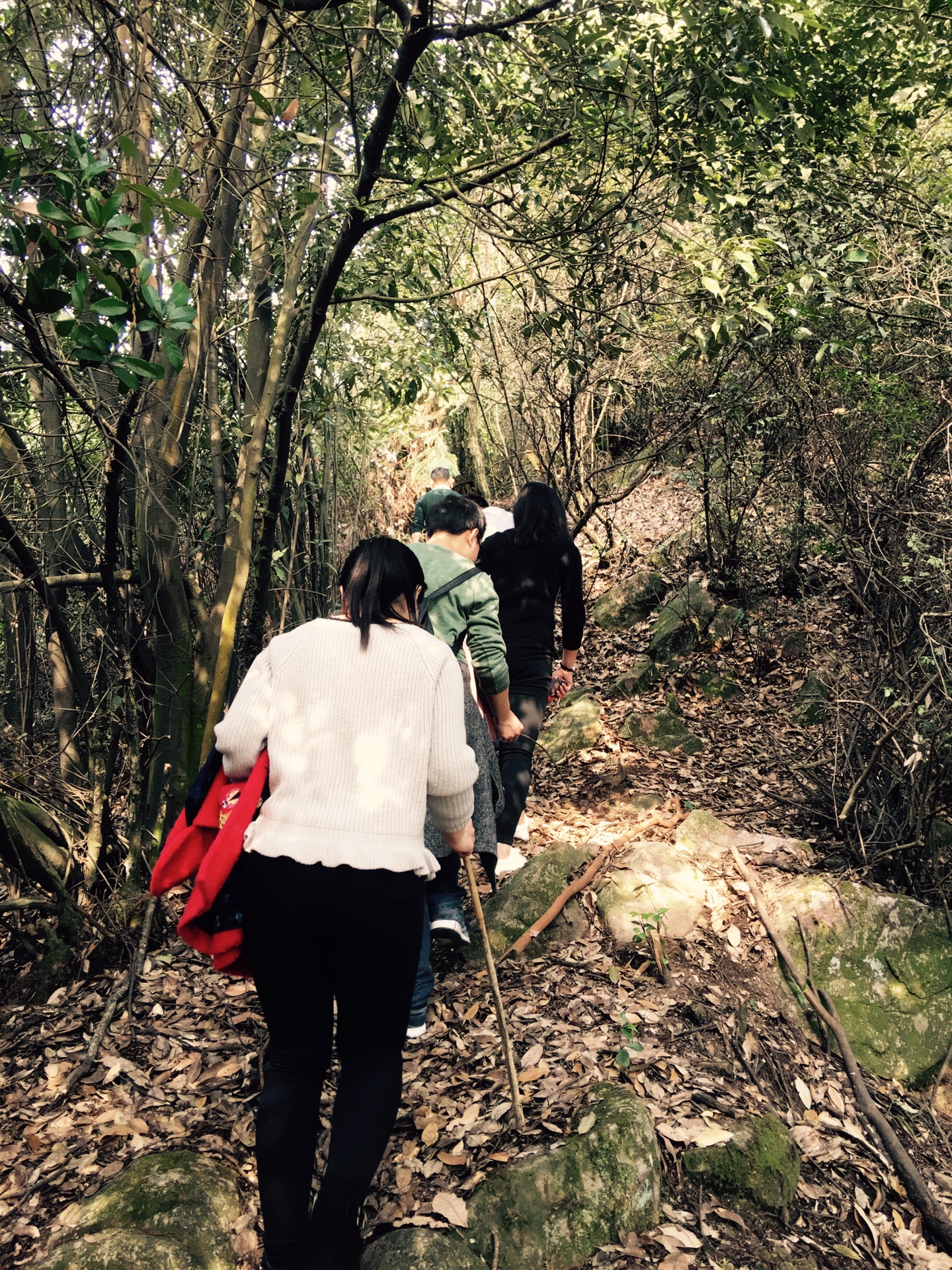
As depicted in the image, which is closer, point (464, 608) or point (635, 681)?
point (464, 608)

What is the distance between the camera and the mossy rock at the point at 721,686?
7930 millimetres

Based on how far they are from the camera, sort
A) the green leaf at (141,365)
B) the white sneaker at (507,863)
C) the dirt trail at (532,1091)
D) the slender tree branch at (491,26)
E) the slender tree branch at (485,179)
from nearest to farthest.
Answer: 1. the green leaf at (141,365)
2. the dirt trail at (532,1091)
3. the slender tree branch at (491,26)
4. the slender tree branch at (485,179)
5. the white sneaker at (507,863)

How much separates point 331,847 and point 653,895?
9.58 feet

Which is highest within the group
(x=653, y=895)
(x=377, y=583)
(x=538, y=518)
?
(x=538, y=518)

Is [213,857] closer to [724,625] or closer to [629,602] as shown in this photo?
[724,625]

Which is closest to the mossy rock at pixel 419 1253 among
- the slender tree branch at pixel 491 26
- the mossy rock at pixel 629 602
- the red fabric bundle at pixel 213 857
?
the red fabric bundle at pixel 213 857

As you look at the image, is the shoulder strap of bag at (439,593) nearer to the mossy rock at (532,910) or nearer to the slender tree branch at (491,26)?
the mossy rock at (532,910)

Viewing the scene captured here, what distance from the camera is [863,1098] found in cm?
369

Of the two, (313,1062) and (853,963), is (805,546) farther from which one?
(313,1062)

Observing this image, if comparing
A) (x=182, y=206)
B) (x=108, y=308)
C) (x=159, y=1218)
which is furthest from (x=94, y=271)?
(x=159, y=1218)

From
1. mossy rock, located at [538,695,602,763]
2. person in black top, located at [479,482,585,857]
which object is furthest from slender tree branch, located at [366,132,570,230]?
mossy rock, located at [538,695,602,763]

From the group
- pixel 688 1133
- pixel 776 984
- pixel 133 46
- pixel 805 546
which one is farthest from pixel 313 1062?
pixel 805 546

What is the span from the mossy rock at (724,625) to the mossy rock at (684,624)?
0.05 meters

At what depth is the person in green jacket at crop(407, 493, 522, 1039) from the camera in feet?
11.6
